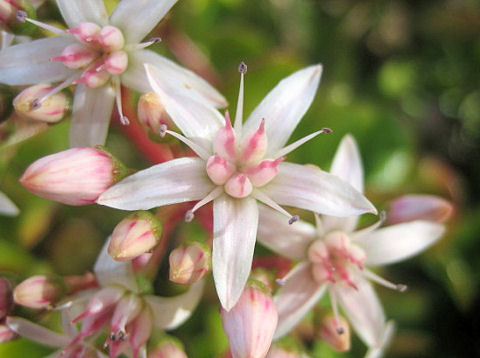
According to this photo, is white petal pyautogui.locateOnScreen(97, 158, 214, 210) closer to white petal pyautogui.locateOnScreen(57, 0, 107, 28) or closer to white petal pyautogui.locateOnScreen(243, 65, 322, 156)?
white petal pyautogui.locateOnScreen(243, 65, 322, 156)

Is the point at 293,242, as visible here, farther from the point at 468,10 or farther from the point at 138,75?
the point at 468,10

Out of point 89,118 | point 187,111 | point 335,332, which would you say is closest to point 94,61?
point 89,118

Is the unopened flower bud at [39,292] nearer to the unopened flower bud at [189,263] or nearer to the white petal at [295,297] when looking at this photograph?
the unopened flower bud at [189,263]

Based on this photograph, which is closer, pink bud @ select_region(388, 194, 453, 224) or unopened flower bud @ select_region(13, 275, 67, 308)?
unopened flower bud @ select_region(13, 275, 67, 308)

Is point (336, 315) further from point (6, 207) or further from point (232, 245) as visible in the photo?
point (6, 207)

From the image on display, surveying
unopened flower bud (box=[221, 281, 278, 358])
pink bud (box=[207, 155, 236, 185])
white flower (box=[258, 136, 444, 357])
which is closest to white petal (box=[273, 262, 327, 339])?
white flower (box=[258, 136, 444, 357])

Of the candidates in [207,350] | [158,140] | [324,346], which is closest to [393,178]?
[324,346]

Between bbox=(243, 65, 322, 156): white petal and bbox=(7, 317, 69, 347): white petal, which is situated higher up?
bbox=(243, 65, 322, 156): white petal
